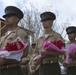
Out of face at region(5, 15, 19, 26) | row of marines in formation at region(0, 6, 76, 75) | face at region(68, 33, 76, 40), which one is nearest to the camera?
row of marines in formation at region(0, 6, 76, 75)

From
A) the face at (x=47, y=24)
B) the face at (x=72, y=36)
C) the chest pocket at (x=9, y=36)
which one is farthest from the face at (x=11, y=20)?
the face at (x=72, y=36)

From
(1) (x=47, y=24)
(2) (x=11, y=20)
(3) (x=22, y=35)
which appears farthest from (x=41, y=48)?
(2) (x=11, y=20)

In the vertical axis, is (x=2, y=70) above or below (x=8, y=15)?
below

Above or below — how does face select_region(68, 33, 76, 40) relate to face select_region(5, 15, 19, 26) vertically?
below

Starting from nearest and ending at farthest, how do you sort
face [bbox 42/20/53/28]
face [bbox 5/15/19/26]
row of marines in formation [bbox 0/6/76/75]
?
row of marines in formation [bbox 0/6/76/75], face [bbox 5/15/19/26], face [bbox 42/20/53/28]

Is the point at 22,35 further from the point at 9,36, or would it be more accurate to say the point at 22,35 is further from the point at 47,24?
the point at 47,24

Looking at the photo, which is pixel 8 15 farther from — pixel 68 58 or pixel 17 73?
pixel 68 58

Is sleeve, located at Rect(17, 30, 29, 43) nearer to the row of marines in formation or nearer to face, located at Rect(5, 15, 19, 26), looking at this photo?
the row of marines in formation

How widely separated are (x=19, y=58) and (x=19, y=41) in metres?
0.28

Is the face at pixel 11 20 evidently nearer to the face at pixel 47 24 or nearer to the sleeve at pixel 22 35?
the sleeve at pixel 22 35

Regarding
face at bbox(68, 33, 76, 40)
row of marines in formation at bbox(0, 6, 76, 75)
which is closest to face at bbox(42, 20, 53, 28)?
row of marines in formation at bbox(0, 6, 76, 75)

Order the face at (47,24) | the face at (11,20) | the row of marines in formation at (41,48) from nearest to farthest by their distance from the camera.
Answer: the row of marines in formation at (41,48)
the face at (11,20)
the face at (47,24)

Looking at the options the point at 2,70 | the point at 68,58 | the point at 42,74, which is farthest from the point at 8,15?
the point at 68,58

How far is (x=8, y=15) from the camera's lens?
17.7ft
